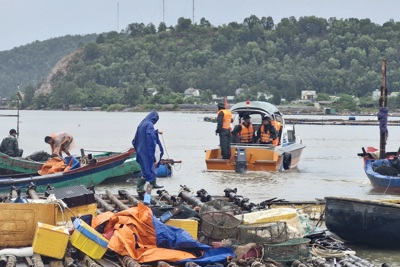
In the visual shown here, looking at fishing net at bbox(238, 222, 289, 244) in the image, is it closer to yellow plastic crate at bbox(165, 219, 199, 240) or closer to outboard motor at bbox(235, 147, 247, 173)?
yellow plastic crate at bbox(165, 219, 199, 240)

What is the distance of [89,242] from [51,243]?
1.51 feet

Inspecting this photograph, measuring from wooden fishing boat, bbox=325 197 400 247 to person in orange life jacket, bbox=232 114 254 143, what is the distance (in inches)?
507

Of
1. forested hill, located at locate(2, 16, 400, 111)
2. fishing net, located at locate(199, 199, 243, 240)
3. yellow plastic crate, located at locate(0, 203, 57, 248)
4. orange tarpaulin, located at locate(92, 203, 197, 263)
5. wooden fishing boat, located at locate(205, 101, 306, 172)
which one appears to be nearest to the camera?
orange tarpaulin, located at locate(92, 203, 197, 263)

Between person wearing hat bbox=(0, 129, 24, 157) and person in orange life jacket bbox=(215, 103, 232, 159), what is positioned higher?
person in orange life jacket bbox=(215, 103, 232, 159)

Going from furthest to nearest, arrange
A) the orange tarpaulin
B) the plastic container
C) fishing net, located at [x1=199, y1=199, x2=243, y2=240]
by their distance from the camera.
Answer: the plastic container, fishing net, located at [x1=199, y1=199, x2=243, y2=240], the orange tarpaulin

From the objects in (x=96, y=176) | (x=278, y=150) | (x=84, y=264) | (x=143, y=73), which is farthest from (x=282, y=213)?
(x=143, y=73)

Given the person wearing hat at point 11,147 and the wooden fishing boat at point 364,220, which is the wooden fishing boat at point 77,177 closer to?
the person wearing hat at point 11,147

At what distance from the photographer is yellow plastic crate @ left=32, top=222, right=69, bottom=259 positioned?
10852mm

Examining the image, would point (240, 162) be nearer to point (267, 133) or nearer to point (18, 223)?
point (267, 133)

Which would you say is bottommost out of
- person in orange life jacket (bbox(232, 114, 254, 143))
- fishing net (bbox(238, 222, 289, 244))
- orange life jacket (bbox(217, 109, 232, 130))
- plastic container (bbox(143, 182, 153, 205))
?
fishing net (bbox(238, 222, 289, 244))

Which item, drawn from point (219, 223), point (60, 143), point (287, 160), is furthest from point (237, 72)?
point (219, 223)

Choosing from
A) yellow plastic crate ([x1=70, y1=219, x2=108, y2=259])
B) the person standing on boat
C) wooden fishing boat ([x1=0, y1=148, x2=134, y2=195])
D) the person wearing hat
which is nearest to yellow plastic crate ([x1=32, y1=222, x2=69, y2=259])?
yellow plastic crate ([x1=70, y1=219, x2=108, y2=259])

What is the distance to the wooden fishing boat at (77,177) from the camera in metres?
19.2

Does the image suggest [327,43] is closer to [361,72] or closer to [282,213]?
[361,72]
